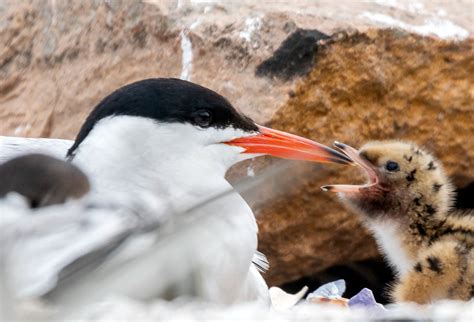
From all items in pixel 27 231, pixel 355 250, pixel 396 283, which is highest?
pixel 27 231

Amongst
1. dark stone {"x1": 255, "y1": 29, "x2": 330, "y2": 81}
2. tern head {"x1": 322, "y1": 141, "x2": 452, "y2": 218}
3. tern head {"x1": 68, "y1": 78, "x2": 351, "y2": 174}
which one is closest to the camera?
tern head {"x1": 68, "y1": 78, "x2": 351, "y2": 174}

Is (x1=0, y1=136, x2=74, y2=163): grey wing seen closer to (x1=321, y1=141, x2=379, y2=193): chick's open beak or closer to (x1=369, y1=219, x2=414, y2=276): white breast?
(x1=321, y1=141, x2=379, y2=193): chick's open beak

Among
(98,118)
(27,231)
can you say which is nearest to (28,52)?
(98,118)

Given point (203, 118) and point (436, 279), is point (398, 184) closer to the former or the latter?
point (436, 279)

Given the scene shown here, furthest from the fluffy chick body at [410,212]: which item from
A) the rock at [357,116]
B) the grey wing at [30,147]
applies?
the grey wing at [30,147]

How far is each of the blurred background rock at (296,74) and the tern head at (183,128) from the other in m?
0.89

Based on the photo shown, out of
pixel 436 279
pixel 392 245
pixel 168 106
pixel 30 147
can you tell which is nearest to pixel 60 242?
pixel 168 106

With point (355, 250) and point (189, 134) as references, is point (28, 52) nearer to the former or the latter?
point (355, 250)

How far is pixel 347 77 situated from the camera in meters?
3.85

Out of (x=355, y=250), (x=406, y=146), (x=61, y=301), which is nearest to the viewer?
(x=61, y=301)

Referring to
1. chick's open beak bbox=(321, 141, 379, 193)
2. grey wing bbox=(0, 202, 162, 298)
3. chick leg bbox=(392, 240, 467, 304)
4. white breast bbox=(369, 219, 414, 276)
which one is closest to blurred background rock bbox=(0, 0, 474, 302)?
chick's open beak bbox=(321, 141, 379, 193)

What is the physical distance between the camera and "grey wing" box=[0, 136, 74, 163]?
271cm

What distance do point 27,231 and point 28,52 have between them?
2.76m

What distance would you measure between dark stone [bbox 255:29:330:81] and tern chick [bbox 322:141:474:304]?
41cm
